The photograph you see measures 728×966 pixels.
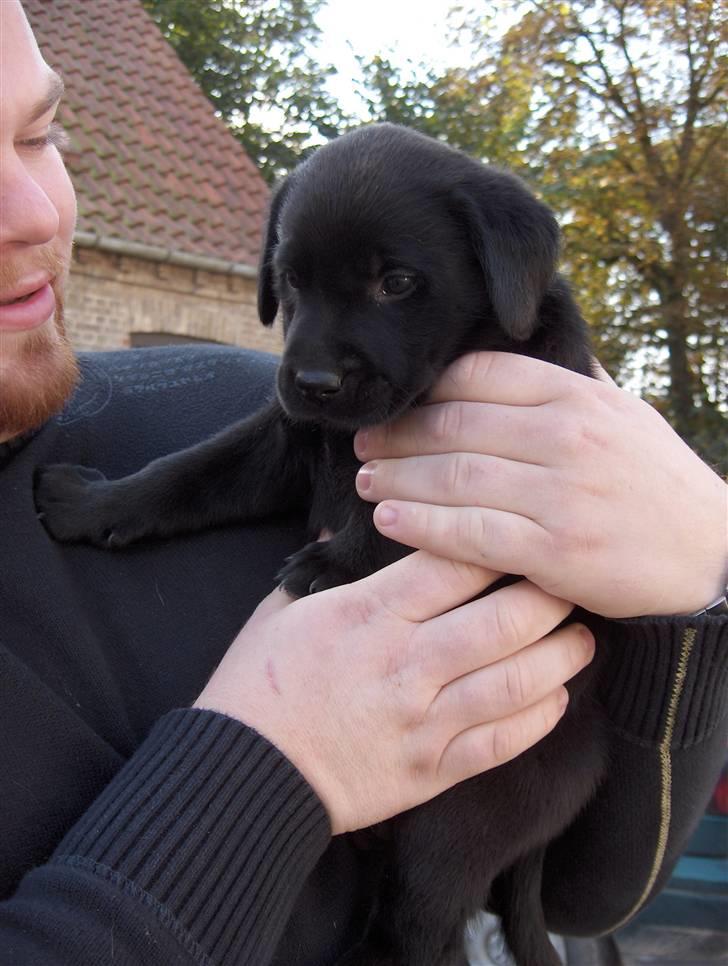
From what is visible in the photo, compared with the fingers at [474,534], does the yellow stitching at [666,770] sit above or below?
below

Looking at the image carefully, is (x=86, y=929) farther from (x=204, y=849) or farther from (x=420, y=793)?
(x=420, y=793)

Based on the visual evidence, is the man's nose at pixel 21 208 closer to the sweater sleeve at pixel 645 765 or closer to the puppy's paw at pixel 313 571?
the puppy's paw at pixel 313 571

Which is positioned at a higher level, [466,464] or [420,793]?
[466,464]

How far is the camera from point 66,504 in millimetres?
1636

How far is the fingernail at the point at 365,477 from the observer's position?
1642 millimetres

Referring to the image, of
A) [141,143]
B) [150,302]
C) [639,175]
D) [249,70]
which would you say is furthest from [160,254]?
[249,70]

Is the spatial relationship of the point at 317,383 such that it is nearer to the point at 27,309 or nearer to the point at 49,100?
the point at 27,309

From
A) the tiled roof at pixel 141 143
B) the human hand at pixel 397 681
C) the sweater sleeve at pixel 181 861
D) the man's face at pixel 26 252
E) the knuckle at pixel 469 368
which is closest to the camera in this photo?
the sweater sleeve at pixel 181 861

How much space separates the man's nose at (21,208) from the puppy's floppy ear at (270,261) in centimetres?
60

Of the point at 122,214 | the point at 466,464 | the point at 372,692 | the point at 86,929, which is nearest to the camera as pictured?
the point at 86,929

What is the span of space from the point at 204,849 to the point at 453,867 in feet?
1.82

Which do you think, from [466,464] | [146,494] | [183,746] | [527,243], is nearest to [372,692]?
[183,746]

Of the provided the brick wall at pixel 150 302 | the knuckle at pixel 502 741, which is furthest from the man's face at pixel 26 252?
the brick wall at pixel 150 302

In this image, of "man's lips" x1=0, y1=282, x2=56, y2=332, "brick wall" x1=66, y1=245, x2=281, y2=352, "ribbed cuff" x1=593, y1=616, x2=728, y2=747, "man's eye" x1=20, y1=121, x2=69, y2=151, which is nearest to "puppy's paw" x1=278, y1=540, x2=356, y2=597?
"ribbed cuff" x1=593, y1=616, x2=728, y2=747
